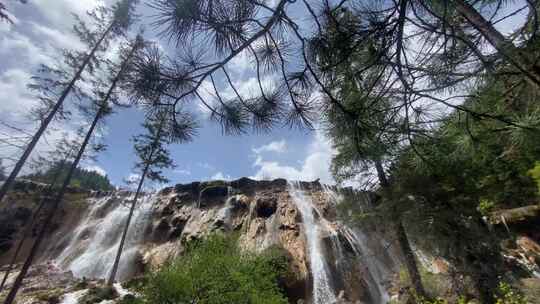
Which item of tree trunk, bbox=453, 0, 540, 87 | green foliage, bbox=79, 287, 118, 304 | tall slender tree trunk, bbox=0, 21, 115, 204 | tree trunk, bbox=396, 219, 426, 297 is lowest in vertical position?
green foliage, bbox=79, 287, 118, 304

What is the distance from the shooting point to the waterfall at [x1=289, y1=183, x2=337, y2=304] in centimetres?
1131

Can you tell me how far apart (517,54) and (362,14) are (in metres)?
1.15

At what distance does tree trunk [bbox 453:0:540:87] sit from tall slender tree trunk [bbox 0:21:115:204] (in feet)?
34.4

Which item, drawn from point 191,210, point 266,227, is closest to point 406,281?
point 266,227

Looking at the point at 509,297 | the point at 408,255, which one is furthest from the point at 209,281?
the point at 509,297

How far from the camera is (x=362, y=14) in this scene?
79.8 inches

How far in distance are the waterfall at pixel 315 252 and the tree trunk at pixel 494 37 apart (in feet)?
38.6

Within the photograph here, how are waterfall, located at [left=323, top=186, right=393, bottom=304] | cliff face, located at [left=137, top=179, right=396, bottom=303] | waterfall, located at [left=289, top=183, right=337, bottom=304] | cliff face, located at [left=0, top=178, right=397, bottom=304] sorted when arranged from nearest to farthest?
waterfall, located at [left=289, top=183, right=337, bottom=304], waterfall, located at [left=323, top=186, right=393, bottom=304], cliff face, located at [left=137, top=179, right=396, bottom=303], cliff face, located at [left=0, top=178, right=397, bottom=304]

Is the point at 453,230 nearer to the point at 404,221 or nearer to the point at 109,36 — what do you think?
the point at 404,221

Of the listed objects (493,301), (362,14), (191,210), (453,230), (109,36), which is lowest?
(493,301)

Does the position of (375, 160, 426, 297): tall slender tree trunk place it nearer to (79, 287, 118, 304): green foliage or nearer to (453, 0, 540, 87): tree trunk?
(453, 0, 540, 87): tree trunk

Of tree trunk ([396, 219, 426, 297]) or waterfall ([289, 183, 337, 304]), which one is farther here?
waterfall ([289, 183, 337, 304])

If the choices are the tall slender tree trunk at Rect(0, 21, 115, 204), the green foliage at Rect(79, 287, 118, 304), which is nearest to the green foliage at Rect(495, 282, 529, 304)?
the tall slender tree trunk at Rect(0, 21, 115, 204)

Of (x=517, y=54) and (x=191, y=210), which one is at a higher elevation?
(x=191, y=210)
